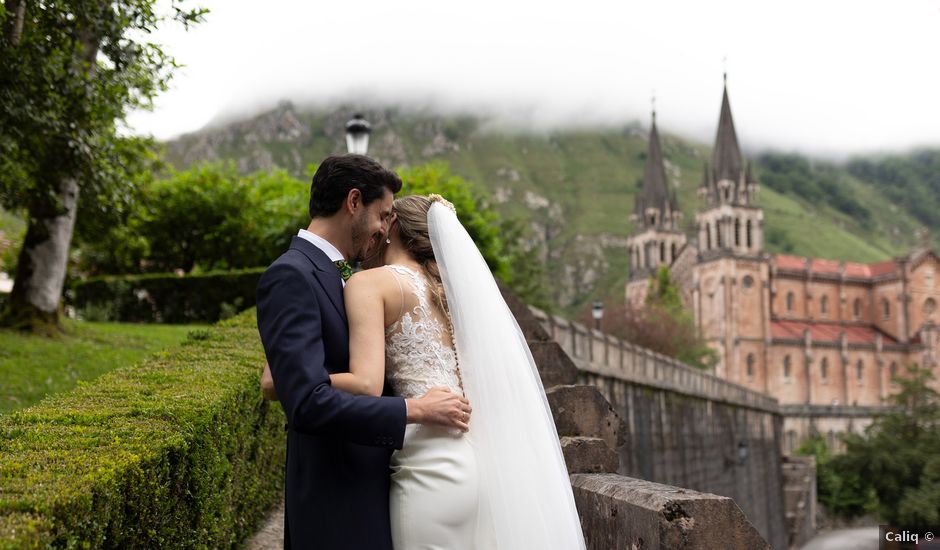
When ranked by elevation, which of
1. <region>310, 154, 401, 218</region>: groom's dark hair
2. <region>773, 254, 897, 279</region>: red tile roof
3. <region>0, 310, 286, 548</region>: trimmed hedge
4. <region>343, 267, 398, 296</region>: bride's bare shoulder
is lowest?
<region>0, 310, 286, 548</region>: trimmed hedge

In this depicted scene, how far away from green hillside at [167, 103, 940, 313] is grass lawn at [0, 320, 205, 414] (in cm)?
9751

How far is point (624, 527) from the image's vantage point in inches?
146

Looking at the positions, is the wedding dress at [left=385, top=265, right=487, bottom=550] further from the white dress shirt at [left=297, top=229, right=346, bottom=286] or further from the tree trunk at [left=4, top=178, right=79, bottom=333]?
the tree trunk at [left=4, top=178, right=79, bottom=333]

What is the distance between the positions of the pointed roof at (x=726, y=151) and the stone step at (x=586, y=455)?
81.2 meters

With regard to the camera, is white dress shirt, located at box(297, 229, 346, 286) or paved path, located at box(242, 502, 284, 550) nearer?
white dress shirt, located at box(297, 229, 346, 286)

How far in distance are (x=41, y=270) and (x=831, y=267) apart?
8341 cm

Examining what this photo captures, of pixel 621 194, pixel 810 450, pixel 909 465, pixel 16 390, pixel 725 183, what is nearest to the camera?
pixel 16 390

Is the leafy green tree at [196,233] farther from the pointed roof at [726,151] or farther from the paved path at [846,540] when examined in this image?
the pointed roof at [726,151]

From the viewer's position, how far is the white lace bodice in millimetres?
2975

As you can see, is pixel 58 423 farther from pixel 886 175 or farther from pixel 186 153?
pixel 886 175

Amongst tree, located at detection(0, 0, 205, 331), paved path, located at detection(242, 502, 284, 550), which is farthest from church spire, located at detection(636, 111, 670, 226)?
paved path, located at detection(242, 502, 284, 550)

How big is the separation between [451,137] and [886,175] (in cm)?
8384

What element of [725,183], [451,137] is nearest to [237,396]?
[725,183]

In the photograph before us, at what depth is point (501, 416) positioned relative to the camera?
122 inches
